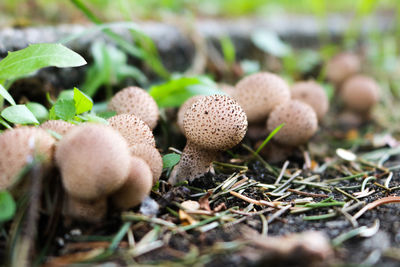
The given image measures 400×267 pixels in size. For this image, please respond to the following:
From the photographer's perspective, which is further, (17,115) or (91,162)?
(17,115)

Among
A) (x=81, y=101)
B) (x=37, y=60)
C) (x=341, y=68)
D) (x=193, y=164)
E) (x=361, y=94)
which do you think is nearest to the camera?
(x=37, y=60)

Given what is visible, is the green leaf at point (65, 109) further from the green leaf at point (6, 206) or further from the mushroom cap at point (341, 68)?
the mushroom cap at point (341, 68)

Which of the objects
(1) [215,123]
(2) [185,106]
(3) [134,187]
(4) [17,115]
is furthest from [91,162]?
(2) [185,106]

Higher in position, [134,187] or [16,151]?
[16,151]

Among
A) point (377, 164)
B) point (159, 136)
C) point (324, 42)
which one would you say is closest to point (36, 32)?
point (159, 136)

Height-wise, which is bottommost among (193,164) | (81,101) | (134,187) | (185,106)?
(193,164)

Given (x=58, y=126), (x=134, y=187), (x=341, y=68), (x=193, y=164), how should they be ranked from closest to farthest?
(x=134, y=187) → (x=58, y=126) → (x=193, y=164) → (x=341, y=68)

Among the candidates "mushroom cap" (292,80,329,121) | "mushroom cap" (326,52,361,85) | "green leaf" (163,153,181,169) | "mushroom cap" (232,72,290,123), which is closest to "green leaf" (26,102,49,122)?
"green leaf" (163,153,181,169)

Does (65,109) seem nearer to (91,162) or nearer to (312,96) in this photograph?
(91,162)
